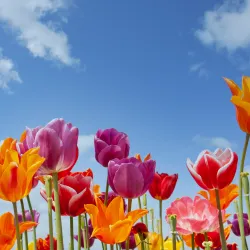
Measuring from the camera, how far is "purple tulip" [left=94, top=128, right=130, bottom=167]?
8.05 ft

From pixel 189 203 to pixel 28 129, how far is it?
123cm

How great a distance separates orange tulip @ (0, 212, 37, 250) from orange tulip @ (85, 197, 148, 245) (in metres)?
0.26

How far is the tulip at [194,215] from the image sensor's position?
2.76m

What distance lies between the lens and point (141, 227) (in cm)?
222

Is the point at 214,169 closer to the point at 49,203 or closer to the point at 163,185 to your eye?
the point at 163,185

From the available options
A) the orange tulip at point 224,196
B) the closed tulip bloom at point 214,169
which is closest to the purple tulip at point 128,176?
the closed tulip bloom at point 214,169

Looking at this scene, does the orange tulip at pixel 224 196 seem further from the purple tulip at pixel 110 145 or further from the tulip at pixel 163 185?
the purple tulip at pixel 110 145

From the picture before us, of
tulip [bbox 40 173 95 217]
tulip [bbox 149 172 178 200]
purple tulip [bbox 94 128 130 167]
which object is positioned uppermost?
purple tulip [bbox 94 128 130 167]

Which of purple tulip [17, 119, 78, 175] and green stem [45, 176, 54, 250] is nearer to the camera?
green stem [45, 176, 54, 250]

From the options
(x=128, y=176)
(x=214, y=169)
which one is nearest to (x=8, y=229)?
(x=128, y=176)

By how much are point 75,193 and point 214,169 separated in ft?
2.25

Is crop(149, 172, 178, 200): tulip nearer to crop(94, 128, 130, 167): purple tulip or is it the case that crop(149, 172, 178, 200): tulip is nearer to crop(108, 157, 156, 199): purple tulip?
crop(94, 128, 130, 167): purple tulip

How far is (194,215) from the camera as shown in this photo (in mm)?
2846

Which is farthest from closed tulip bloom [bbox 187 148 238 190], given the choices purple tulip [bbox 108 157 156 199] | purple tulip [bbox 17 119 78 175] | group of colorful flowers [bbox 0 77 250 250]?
purple tulip [bbox 17 119 78 175]
